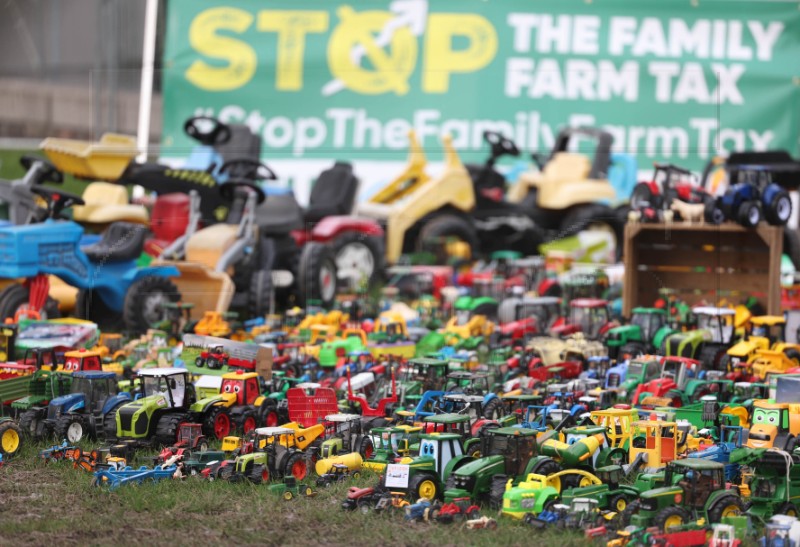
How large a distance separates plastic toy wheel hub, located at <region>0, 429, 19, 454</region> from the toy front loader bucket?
503 centimetres

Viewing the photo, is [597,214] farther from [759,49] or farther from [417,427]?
[417,427]

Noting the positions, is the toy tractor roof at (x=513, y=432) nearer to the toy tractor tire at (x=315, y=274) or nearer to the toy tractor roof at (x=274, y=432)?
the toy tractor roof at (x=274, y=432)

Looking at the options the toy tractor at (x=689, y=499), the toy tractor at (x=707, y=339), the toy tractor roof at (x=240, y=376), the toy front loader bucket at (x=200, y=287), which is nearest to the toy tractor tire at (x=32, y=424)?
the toy tractor roof at (x=240, y=376)

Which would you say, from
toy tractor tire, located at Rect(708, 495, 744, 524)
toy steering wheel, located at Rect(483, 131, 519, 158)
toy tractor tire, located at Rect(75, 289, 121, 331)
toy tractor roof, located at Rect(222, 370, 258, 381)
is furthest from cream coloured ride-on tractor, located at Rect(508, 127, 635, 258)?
toy tractor tire, located at Rect(708, 495, 744, 524)

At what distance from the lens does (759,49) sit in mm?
19812

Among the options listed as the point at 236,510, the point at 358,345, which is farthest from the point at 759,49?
the point at 236,510

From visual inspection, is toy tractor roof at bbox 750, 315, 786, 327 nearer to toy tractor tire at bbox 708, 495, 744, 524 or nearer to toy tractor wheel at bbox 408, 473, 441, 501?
toy tractor tire at bbox 708, 495, 744, 524

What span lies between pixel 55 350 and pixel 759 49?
13962 millimetres

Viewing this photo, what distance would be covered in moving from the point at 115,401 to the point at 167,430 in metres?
0.69

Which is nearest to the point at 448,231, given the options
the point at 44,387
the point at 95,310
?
the point at 95,310

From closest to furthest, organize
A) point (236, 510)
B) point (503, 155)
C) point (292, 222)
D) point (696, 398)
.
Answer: point (236, 510)
point (696, 398)
point (292, 222)
point (503, 155)

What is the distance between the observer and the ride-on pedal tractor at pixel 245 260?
1389 cm

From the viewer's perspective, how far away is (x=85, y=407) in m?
9.30

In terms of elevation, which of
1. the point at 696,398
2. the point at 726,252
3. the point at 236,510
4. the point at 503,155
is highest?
the point at 503,155
